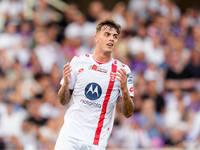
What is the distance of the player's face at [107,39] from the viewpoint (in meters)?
5.82

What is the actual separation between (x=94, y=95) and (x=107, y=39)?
77 centimetres

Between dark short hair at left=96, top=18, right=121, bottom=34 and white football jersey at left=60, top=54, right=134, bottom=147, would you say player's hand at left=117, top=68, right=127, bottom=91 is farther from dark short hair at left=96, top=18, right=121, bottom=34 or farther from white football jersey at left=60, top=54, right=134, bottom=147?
dark short hair at left=96, top=18, right=121, bottom=34

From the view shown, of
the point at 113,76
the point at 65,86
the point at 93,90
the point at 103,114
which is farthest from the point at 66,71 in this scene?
the point at 103,114

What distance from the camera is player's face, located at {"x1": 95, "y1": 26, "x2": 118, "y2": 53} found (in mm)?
5824

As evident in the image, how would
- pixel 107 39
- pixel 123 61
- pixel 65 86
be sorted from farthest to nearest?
pixel 123 61
pixel 107 39
pixel 65 86

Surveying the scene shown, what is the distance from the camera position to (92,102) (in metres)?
5.75

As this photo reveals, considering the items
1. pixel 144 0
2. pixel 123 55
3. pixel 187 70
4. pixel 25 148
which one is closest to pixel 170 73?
pixel 187 70

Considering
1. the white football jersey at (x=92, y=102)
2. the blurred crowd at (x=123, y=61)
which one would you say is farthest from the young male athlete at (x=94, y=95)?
the blurred crowd at (x=123, y=61)

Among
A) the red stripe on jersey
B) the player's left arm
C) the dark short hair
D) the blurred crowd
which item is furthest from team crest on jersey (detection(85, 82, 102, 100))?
the blurred crowd

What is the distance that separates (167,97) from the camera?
12.2 metres

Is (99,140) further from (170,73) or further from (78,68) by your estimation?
(170,73)

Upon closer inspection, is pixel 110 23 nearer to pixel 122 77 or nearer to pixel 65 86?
pixel 122 77

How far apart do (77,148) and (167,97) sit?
690 cm

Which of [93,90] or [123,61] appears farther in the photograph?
[123,61]
